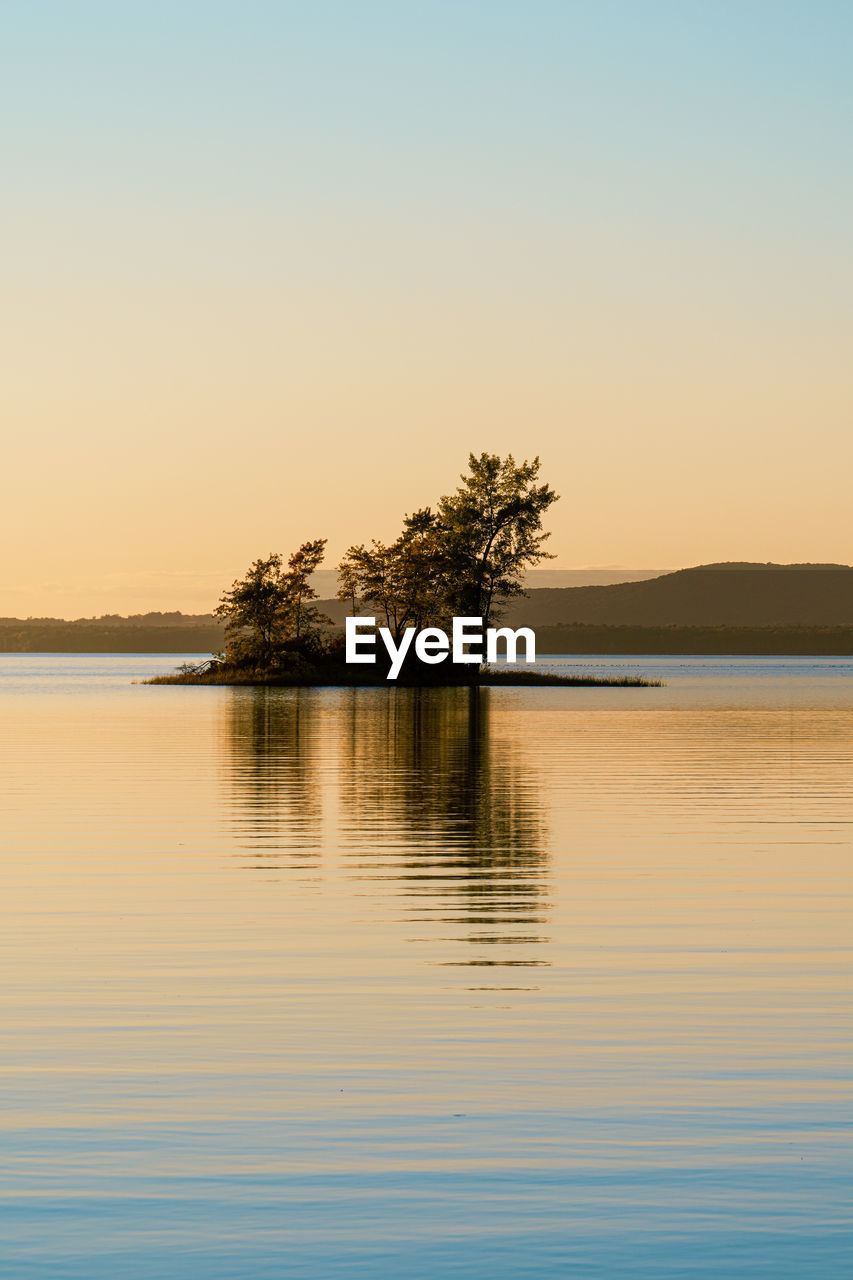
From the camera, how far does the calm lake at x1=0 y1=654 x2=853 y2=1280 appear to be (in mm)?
8375

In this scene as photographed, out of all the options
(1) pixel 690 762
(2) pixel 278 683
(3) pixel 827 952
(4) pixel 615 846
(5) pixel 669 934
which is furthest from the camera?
(2) pixel 278 683

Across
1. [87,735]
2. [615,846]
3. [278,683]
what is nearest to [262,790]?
[615,846]

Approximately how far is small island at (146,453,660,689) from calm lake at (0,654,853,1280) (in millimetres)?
90010

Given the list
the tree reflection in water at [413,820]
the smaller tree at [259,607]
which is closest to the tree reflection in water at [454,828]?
the tree reflection in water at [413,820]

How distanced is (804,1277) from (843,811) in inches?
964

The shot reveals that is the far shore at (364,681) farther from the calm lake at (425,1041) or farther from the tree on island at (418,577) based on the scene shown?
the calm lake at (425,1041)

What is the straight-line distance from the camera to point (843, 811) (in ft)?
103

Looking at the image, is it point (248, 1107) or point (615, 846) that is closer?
point (248, 1107)

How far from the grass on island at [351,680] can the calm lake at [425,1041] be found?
93289 mm

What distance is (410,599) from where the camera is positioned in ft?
407

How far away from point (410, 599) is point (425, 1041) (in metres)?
112

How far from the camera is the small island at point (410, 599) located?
121 m

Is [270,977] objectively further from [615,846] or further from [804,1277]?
[615,846]

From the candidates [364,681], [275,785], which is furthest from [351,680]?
[275,785]
